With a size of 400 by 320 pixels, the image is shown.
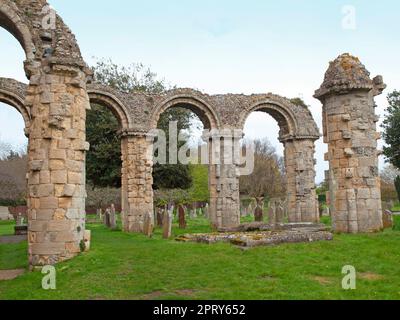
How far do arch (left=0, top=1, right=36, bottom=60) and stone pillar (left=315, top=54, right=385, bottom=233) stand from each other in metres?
10.0

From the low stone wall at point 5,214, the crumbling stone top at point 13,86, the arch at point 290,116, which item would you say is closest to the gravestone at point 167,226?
the arch at point 290,116

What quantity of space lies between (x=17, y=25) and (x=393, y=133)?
71.9ft

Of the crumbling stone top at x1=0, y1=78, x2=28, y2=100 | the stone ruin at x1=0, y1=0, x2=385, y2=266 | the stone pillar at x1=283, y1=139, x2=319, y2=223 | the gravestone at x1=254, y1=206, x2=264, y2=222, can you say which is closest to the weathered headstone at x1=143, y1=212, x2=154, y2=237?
the stone ruin at x1=0, y1=0, x2=385, y2=266

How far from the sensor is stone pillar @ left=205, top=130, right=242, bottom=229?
60.7 ft

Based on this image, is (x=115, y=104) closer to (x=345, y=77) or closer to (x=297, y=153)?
(x=297, y=153)

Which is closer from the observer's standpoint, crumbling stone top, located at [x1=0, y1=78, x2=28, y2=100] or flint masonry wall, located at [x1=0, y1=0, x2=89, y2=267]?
flint masonry wall, located at [x1=0, y1=0, x2=89, y2=267]

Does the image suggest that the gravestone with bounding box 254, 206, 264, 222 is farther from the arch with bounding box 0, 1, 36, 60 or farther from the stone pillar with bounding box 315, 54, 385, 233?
the arch with bounding box 0, 1, 36, 60

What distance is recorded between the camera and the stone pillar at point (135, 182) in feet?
58.5

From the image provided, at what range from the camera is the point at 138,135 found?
18.3 meters

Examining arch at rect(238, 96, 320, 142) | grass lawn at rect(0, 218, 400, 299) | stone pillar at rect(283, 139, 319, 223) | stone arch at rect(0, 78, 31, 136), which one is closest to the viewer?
grass lawn at rect(0, 218, 400, 299)

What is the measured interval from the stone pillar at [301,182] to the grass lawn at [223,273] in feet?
30.1

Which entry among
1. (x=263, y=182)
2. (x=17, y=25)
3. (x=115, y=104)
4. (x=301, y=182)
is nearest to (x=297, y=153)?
(x=301, y=182)

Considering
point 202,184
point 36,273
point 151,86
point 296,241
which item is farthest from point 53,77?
point 202,184

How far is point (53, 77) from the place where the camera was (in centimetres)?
978
